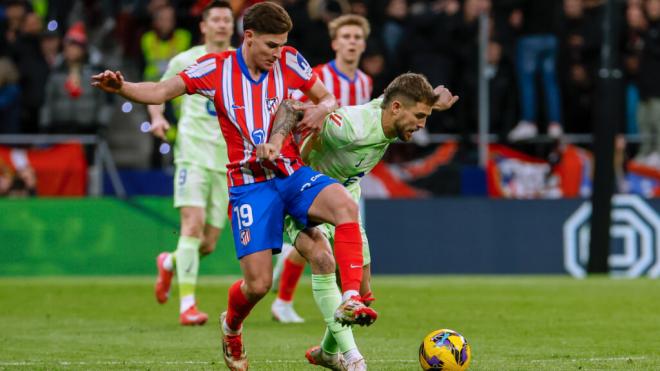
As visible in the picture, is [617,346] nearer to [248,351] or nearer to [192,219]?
[248,351]

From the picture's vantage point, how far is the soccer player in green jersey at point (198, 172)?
11.8m

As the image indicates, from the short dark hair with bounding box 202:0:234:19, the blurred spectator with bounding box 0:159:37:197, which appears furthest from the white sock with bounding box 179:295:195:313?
the blurred spectator with bounding box 0:159:37:197

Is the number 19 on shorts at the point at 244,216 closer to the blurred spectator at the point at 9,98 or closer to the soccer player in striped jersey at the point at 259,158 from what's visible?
the soccer player in striped jersey at the point at 259,158

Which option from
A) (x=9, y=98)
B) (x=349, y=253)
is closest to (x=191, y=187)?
(x=349, y=253)

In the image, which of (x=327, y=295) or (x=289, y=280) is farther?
(x=289, y=280)

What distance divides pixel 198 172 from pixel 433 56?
756 cm

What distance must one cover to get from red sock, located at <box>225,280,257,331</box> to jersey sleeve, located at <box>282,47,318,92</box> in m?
1.33


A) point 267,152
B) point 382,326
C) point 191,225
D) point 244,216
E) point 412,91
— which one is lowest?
point 382,326

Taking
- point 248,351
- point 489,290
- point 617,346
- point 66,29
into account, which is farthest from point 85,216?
point 617,346

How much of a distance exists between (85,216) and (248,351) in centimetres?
859

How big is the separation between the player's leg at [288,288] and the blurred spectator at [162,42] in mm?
7505

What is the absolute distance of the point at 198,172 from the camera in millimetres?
11953

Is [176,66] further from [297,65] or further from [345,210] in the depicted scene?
[345,210]

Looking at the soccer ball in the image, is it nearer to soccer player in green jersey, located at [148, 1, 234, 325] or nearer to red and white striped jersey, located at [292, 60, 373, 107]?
soccer player in green jersey, located at [148, 1, 234, 325]
